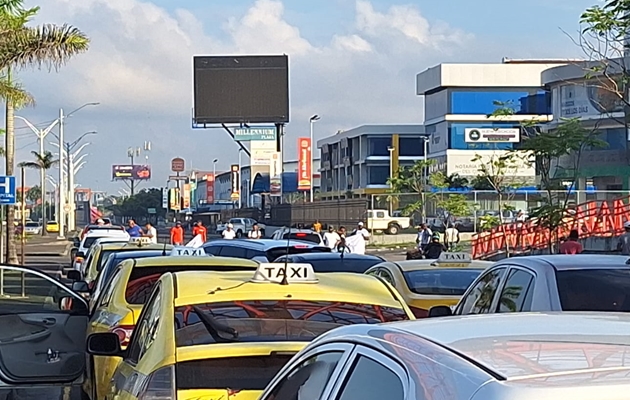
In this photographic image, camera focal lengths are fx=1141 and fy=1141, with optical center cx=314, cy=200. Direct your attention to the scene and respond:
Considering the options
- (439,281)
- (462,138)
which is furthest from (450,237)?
(462,138)

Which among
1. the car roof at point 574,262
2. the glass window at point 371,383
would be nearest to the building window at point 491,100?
the car roof at point 574,262

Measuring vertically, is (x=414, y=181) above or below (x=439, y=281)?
above

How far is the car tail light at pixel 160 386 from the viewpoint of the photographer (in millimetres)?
5156

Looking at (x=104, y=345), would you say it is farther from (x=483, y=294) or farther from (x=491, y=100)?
(x=491, y=100)

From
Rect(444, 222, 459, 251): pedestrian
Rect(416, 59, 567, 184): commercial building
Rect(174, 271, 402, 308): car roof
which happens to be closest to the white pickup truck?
Rect(444, 222, 459, 251): pedestrian

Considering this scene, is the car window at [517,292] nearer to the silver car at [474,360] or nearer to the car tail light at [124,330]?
the car tail light at [124,330]

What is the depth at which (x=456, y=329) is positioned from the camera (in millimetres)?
3576

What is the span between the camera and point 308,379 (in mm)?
4074

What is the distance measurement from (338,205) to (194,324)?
52.9 metres

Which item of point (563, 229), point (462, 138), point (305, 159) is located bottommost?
point (563, 229)

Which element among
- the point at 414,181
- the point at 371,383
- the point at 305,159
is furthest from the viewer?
the point at 305,159

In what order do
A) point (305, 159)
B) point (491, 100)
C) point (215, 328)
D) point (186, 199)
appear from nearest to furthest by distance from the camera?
1. point (215, 328)
2. point (305, 159)
3. point (491, 100)
4. point (186, 199)

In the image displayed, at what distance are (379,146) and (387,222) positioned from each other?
4643 centimetres

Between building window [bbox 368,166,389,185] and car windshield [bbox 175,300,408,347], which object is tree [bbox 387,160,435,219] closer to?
building window [bbox 368,166,389,185]
